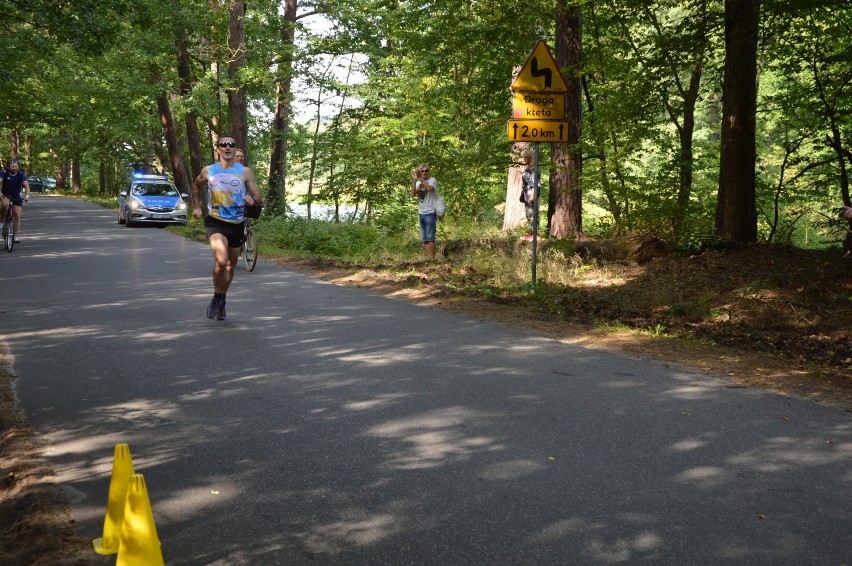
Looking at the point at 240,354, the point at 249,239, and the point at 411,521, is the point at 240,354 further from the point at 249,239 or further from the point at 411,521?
the point at 249,239

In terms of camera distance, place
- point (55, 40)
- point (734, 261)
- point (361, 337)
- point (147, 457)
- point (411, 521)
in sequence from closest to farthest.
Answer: point (411, 521)
point (147, 457)
point (361, 337)
point (734, 261)
point (55, 40)

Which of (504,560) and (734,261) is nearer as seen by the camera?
(504,560)

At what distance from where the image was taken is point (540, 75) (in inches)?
453

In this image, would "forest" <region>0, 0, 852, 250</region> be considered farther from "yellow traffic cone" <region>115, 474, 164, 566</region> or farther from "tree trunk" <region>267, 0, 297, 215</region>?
"yellow traffic cone" <region>115, 474, 164, 566</region>

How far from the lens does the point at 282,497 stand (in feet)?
13.9

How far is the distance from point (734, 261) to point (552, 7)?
689 centimetres

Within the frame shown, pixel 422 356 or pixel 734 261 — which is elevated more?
pixel 734 261

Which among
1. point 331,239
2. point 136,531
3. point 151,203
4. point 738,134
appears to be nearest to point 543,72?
point 738,134

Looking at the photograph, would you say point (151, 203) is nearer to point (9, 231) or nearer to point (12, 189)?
point (12, 189)

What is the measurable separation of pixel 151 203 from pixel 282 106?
629cm

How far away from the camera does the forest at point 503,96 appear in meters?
12.6

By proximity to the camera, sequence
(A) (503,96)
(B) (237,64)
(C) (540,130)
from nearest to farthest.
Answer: (C) (540,130), (A) (503,96), (B) (237,64)

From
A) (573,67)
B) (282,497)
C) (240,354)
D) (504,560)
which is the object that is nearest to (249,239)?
(573,67)

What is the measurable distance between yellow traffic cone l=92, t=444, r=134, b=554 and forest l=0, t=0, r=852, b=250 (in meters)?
10.3
